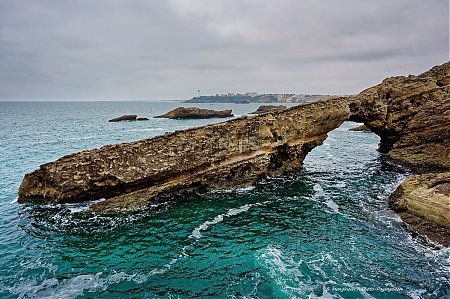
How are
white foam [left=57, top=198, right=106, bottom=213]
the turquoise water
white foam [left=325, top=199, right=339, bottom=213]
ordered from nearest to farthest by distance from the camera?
the turquoise water < white foam [left=325, top=199, right=339, bottom=213] < white foam [left=57, top=198, right=106, bottom=213]

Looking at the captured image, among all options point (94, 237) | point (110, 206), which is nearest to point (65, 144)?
point (110, 206)

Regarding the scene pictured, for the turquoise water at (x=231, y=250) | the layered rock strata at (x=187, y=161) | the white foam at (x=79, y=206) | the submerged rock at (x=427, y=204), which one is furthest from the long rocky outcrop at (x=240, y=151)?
the submerged rock at (x=427, y=204)

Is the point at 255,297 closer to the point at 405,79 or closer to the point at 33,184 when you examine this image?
the point at 33,184

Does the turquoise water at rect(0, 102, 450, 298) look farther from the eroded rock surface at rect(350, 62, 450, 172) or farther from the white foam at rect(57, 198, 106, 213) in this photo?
the eroded rock surface at rect(350, 62, 450, 172)

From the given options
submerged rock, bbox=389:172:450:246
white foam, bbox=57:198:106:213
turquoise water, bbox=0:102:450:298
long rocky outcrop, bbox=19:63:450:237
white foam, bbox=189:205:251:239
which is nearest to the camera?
turquoise water, bbox=0:102:450:298

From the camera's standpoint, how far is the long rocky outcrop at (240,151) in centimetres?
2298

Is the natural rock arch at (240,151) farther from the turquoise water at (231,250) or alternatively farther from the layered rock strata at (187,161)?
the turquoise water at (231,250)

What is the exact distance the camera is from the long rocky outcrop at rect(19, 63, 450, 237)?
75.4 feet

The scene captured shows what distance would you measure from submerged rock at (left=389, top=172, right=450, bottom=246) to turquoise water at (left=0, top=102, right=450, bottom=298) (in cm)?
83

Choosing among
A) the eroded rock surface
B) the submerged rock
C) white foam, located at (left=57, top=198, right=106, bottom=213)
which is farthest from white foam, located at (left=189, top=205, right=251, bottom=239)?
the eroded rock surface

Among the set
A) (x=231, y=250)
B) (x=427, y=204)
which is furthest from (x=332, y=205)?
(x=231, y=250)

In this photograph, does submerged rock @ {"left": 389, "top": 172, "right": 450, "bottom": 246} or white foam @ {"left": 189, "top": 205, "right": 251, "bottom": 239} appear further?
white foam @ {"left": 189, "top": 205, "right": 251, "bottom": 239}

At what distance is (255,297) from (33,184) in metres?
20.0

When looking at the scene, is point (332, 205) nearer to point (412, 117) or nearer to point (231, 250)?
point (231, 250)
